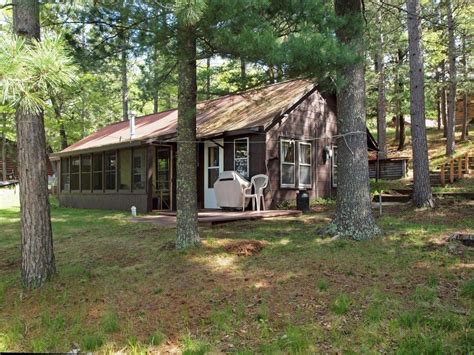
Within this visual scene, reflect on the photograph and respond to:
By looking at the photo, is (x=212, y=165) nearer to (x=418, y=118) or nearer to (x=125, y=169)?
(x=125, y=169)

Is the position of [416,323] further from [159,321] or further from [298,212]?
[298,212]

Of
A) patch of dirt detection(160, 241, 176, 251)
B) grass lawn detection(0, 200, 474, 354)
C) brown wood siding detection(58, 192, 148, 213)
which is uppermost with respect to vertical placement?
brown wood siding detection(58, 192, 148, 213)

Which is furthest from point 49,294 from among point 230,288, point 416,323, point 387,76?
point 387,76

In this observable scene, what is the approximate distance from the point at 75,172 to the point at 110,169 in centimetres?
284

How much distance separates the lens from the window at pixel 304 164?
1209 centimetres

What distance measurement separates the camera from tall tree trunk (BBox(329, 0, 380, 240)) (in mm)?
6215

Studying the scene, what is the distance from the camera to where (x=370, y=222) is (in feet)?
20.5

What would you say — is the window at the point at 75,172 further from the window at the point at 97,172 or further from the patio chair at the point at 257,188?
the patio chair at the point at 257,188

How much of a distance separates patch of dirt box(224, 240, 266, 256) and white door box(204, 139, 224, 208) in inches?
221

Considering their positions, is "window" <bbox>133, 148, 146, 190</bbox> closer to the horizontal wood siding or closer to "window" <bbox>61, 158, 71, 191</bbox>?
"window" <bbox>61, 158, 71, 191</bbox>

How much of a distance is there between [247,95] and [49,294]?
3.92 meters

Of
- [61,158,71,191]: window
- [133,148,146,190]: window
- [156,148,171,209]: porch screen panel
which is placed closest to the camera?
[133,148,146,190]: window

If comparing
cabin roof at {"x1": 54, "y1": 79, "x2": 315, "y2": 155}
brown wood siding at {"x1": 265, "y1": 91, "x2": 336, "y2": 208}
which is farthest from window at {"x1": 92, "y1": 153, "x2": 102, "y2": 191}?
brown wood siding at {"x1": 265, "y1": 91, "x2": 336, "y2": 208}

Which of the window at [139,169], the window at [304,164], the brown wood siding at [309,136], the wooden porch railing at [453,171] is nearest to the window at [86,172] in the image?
the window at [139,169]
